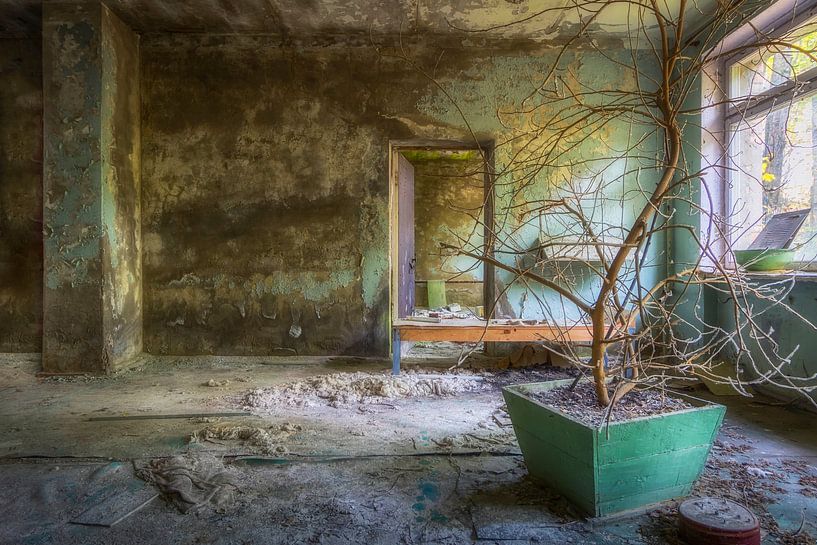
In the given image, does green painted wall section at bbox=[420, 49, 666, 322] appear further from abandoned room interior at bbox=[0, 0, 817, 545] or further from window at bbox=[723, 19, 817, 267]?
window at bbox=[723, 19, 817, 267]

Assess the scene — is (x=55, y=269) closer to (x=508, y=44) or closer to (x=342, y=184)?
(x=342, y=184)

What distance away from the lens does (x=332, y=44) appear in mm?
5234

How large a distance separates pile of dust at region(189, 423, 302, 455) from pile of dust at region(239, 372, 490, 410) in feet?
1.87

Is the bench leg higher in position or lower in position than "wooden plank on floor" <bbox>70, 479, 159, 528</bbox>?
higher

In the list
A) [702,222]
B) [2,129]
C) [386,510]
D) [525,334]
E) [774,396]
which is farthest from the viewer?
[2,129]

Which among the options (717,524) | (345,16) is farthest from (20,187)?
(717,524)

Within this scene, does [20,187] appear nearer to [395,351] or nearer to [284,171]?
[284,171]

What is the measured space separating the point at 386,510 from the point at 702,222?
4077mm

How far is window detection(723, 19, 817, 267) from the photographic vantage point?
368cm

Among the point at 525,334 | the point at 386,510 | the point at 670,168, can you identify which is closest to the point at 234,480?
the point at 386,510

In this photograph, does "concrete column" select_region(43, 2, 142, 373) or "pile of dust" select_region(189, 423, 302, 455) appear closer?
"pile of dust" select_region(189, 423, 302, 455)

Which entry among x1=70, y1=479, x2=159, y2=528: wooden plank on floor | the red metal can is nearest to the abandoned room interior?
x1=70, y1=479, x2=159, y2=528: wooden plank on floor

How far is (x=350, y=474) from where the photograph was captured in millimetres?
2559

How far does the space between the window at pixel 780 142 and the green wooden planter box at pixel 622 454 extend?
5.67ft
